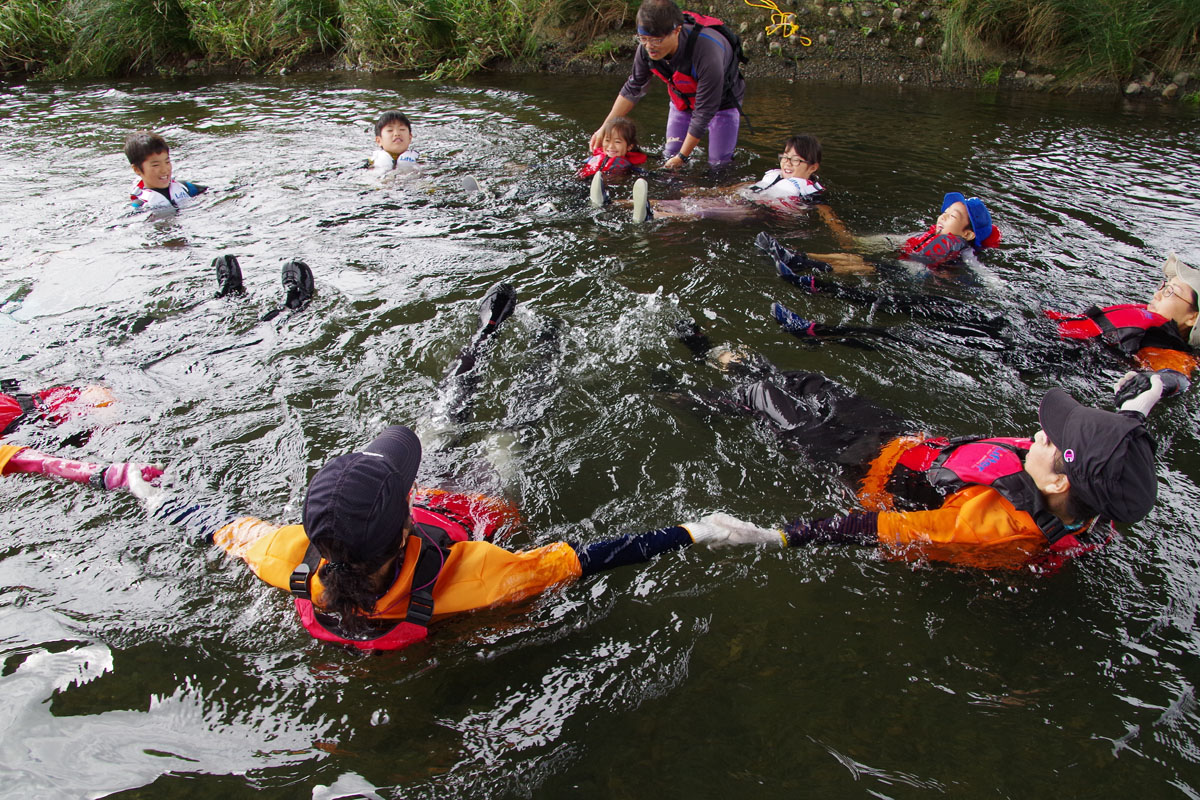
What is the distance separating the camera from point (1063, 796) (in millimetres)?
2076

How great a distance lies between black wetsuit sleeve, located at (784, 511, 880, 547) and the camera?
273cm

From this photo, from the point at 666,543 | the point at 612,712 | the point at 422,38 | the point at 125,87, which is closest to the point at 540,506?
the point at 666,543

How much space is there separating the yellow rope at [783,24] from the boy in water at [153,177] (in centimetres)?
959

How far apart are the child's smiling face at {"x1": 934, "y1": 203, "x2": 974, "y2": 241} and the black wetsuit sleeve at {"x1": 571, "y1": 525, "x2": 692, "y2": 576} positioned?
403 cm

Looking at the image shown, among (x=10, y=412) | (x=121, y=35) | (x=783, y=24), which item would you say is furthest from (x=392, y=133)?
(x=121, y=35)

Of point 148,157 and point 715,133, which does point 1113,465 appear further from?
point 148,157

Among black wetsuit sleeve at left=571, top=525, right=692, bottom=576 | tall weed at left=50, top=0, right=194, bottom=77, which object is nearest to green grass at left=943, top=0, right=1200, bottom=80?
black wetsuit sleeve at left=571, top=525, right=692, bottom=576

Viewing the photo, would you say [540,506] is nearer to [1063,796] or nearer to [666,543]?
[666,543]

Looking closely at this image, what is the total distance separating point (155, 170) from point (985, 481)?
6.96 metres

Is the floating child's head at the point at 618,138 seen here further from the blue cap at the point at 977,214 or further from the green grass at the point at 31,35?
the green grass at the point at 31,35

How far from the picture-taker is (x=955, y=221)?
5.27 m

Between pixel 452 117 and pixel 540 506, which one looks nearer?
pixel 540 506

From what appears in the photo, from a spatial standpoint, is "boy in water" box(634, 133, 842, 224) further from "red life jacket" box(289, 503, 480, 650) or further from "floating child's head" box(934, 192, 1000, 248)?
"red life jacket" box(289, 503, 480, 650)

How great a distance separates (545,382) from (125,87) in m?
12.8
